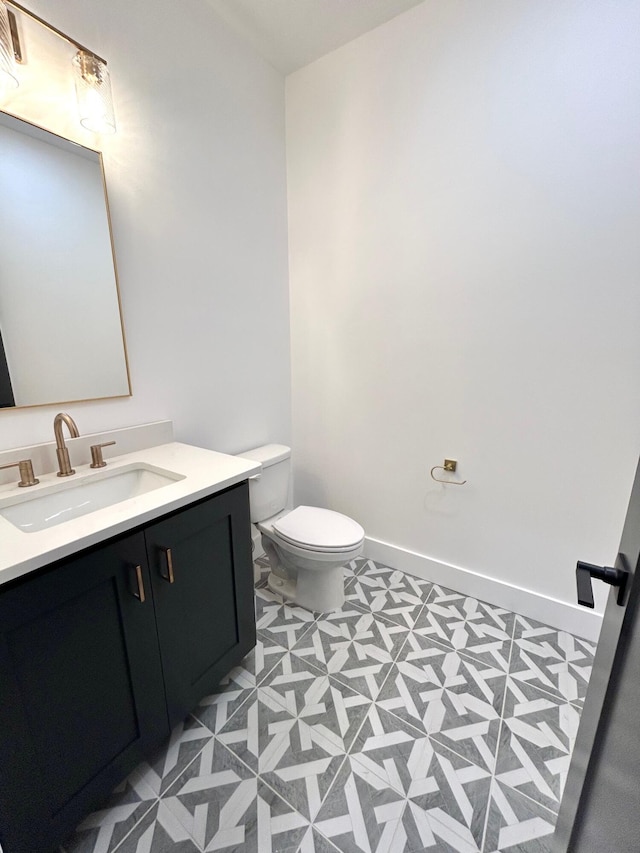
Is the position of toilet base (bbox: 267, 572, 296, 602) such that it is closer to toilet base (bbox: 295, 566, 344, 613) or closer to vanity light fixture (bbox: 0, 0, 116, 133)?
toilet base (bbox: 295, 566, 344, 613)

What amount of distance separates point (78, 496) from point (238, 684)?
3.02ft

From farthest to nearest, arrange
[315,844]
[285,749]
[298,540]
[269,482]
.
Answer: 1. [269,482]
2. [298,540]
3. [285,749]
4. [315,844]

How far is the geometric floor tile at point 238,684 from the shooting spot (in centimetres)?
127

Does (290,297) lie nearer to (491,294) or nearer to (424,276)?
(424,276)

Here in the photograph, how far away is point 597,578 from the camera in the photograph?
0.59m

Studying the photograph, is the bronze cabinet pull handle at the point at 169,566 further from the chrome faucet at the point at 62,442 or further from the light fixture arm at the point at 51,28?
the light fixture arm at the point at 51,28

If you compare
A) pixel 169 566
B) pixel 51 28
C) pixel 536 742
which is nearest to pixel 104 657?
pixel 169 566

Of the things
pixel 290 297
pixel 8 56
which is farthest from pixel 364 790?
pixel 8 56

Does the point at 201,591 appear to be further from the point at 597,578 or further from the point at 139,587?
the point at 597,578

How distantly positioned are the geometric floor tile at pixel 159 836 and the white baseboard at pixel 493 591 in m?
1.40

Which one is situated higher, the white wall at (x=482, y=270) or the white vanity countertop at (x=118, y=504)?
the white wall at (x=482, y=270)

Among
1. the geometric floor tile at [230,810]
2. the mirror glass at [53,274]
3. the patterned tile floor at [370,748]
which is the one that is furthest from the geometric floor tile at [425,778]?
the mirror glass at [53,274]

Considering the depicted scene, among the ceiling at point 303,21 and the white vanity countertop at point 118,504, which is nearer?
the white vanity countertop at point 118,504

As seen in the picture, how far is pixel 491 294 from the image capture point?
155cm
